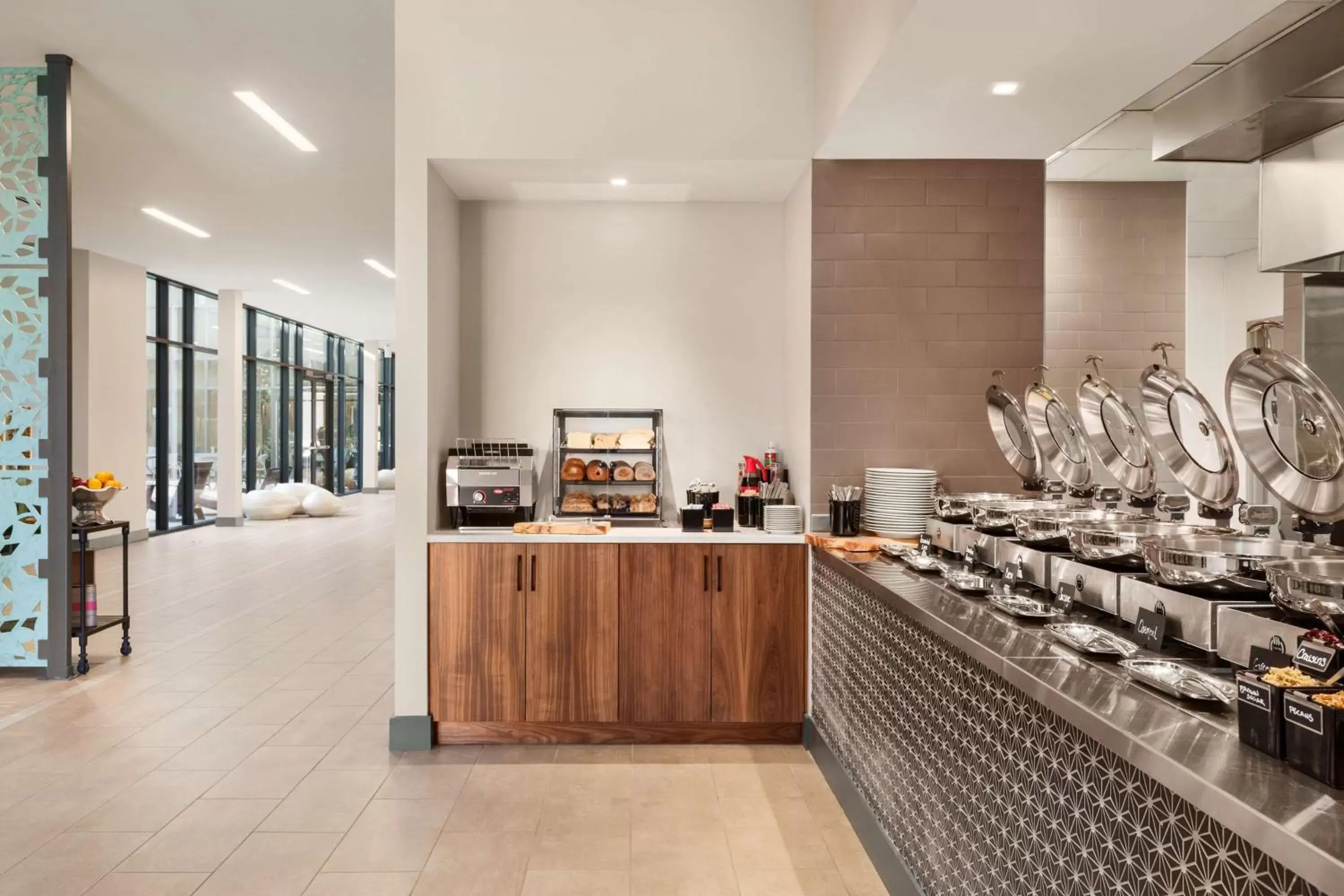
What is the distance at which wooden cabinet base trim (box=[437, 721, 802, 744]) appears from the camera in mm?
3920

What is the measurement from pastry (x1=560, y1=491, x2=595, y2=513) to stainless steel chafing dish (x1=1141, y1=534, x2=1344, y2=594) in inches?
111

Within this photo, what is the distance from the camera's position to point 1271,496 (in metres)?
2.13

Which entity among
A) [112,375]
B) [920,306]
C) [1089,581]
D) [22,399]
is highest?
[112,375]

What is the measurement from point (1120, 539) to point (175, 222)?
355 inches

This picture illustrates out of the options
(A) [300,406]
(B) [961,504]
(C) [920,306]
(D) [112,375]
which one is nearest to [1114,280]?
(C) [920,306]

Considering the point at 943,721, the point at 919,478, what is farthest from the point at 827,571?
the point at 943,721

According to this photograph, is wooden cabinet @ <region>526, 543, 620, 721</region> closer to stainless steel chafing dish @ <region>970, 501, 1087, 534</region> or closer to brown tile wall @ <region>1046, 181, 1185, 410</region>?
stainless steel chafing dish @ <region>970, 501, 1087, 534</region>

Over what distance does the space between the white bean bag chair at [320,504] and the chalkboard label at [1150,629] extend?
1404 cm

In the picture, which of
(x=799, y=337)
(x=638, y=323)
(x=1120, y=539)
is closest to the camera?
(x=1120, y=539)

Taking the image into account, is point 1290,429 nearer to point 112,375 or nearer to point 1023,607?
point 1023,607

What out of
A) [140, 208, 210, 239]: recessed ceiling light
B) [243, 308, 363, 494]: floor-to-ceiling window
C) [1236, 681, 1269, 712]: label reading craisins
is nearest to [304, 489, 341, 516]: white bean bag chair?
[243, 308, 363, 494]: floor-to-ceiling window

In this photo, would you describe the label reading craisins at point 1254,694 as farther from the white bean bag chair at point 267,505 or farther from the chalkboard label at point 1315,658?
the white bean bag chair at point 267,505

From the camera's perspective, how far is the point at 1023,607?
218 cm

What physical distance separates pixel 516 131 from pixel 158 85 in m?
2.87
